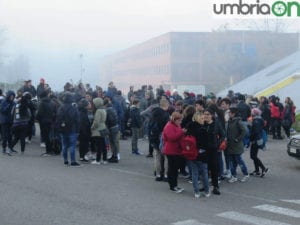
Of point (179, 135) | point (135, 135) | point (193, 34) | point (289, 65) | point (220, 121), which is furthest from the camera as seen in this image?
point (193, 34)

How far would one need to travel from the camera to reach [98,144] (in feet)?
42.4

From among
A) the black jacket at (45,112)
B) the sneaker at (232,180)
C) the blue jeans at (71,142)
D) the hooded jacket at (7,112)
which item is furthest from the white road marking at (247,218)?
the hooded jacket at (7,112)

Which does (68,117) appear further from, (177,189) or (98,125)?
(177,189)

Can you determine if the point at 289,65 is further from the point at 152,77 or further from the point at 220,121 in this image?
the point at 152,77

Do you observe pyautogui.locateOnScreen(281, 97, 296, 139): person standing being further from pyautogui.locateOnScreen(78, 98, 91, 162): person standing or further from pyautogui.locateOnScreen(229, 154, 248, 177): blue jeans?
pyautogui.locateOnScreen(78, 98, 91, 162): person standing

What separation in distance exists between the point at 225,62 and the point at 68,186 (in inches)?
2304

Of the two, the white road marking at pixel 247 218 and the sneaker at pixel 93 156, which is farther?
the sneaker at pixel 93 156

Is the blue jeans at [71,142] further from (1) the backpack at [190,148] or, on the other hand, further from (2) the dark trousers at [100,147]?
(1) the backpack at [190,148]

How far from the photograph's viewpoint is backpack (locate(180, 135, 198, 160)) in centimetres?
938

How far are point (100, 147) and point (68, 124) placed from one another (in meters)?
1.12

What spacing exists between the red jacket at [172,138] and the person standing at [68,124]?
11.3ft

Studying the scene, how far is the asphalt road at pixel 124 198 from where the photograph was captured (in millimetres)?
7844

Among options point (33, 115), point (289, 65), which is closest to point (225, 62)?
point (289, 65)

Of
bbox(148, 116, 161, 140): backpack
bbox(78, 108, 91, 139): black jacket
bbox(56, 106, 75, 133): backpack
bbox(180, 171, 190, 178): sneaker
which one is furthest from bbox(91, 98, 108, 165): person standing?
bbox(180, 171, 190, 178): sneaker
